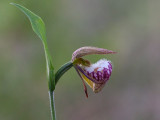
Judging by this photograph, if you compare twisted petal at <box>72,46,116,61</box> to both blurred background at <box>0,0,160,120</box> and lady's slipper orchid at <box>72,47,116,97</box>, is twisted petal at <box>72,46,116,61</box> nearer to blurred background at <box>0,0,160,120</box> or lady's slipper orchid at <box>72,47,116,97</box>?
lady's slipper orchid at <box>72,47,116,97</box>

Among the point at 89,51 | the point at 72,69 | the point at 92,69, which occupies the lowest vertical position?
the point at 72,69

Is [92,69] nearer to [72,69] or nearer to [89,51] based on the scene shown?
[89,51]

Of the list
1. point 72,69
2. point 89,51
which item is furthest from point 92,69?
point 72,69

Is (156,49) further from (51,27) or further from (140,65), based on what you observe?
(51,27)

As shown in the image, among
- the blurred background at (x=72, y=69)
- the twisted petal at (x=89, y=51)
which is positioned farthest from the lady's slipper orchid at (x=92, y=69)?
the blurred background at (x=72, y=69)

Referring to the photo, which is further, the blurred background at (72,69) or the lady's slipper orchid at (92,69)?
the blurred background at (72,69)

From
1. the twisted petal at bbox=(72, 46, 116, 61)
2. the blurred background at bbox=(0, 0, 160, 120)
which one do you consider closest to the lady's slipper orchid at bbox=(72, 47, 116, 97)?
the twisted petal at bbox=(72, 46, 116, 61)

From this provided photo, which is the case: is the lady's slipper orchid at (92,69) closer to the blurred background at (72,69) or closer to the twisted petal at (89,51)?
the twisted petal at (89,51)

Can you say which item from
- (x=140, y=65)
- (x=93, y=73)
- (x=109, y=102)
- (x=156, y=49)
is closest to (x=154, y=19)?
(x=156, y=49)

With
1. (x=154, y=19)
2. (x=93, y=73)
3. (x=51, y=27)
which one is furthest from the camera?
(x=154, y=19)
